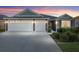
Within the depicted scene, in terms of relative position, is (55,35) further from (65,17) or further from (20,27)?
(20,27)

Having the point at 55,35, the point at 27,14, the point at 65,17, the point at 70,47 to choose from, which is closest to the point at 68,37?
the point at 70,47

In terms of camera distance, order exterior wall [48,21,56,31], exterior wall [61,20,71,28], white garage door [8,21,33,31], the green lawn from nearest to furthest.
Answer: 1. the green lawn
2. exterior wall [61,20,71,28]
3. exterior wall [48,21,56,31]
4. white garage door [8,21,33,31]

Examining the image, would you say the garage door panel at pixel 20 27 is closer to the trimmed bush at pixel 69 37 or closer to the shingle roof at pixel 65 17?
the shingle roof at pixel 65 17

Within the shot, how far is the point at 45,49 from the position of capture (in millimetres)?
7828

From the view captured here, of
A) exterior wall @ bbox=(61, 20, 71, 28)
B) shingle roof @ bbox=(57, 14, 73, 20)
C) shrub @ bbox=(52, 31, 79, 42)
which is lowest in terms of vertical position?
shrub @ bbox=(52, 31, 79, 42)

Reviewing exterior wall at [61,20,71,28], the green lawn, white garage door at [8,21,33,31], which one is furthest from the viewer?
white garage door at [8,21,33,31]

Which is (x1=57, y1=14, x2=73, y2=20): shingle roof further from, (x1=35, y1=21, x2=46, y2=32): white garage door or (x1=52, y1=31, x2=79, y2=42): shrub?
(x1=35, y1=21, x2=46, y2=32): white garage door

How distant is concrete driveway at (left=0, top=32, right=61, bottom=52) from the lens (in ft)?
25.7

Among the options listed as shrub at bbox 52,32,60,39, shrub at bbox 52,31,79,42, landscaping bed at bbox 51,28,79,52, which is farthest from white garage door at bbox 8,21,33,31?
shrub at bbox 52,31,79,42

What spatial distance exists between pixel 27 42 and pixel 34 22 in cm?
75

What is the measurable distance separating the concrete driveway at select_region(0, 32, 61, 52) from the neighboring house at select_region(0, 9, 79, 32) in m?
0.20
